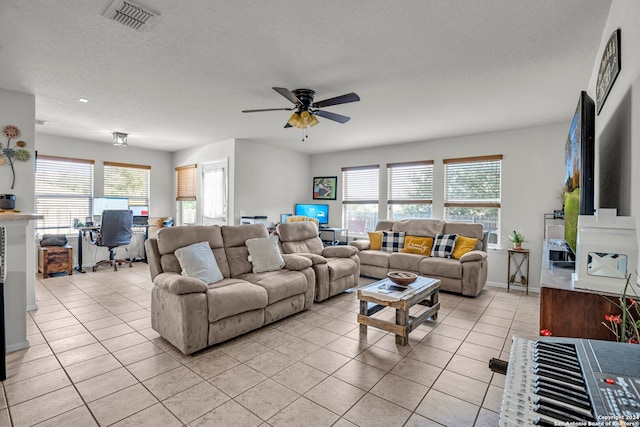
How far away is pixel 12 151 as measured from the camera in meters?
3.44

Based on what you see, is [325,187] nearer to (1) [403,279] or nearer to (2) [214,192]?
(2) [214,192]

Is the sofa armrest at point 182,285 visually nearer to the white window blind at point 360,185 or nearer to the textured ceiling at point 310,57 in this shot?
the textured ceiling at point 310,57

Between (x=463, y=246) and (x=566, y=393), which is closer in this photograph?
(x=566, y=393)

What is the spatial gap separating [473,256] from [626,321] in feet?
10.5

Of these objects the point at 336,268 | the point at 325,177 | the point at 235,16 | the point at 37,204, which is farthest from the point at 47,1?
the point at 325,177

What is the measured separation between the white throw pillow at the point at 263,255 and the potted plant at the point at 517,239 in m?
3.58

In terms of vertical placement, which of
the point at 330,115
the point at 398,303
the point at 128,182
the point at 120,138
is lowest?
the point at 398,303

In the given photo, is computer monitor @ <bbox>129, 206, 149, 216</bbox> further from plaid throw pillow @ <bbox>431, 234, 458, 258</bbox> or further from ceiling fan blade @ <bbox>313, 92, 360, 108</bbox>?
plaid throw pillow @ <bbox>431, 234, 458, 258</bbox>

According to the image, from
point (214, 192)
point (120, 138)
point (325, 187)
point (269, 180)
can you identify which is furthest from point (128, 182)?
point (325, 187)

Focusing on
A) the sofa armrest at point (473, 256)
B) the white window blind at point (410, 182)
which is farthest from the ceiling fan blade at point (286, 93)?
the white window blind at point (410, 182)

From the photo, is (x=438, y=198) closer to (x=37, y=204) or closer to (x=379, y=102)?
(x=379, y=102)

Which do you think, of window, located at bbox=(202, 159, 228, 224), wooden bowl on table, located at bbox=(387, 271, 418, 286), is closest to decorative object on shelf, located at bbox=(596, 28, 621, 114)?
wooden bowl on table, located at bbox=(387, 271, 418, 286)

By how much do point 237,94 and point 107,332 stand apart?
279 cm

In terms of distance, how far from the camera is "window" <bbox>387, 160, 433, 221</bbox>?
584 cm
